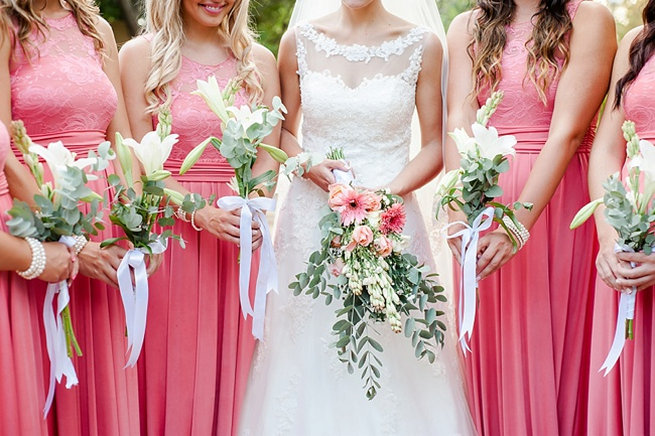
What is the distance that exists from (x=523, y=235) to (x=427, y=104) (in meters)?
0.99

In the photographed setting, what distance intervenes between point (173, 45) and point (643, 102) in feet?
7.47

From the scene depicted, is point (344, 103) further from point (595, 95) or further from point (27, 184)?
point (27, 184)

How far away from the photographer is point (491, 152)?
12.8ft

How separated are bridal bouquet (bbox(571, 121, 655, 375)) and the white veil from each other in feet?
4.30

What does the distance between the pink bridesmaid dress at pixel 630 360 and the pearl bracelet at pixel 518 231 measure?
15.7 inches

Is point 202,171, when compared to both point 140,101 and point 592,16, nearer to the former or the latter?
point 140,101

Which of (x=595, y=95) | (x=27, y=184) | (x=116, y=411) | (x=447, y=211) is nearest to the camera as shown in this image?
(x=27, y=184)

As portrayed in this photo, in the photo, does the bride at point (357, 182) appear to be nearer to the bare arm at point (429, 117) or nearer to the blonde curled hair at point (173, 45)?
the bare arm at point (429, 117)

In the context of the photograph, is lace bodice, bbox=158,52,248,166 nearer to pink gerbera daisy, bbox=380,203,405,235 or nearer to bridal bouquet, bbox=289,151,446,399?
bridal bouquet, bbox=289,151,446,399

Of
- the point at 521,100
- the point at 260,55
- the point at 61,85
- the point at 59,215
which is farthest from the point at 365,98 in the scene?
the point at 59,215

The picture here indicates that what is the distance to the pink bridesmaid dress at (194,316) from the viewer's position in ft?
14.8

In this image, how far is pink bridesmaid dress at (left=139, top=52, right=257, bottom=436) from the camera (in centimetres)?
451

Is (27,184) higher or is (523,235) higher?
(27,184)

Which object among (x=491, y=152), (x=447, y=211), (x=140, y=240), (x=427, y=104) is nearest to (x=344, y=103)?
(x=427, y=104)
